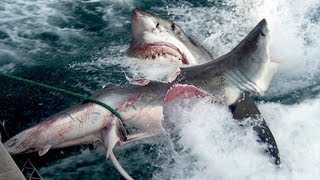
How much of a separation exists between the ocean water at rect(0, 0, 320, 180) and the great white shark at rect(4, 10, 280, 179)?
0.53ft

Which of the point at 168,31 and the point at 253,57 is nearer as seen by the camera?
the point at 253,57

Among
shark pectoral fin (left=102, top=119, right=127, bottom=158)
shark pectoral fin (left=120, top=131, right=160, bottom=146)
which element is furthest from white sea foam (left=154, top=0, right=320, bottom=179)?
shark pectoral fin (left=102, top=119, right=127, bottom=158)

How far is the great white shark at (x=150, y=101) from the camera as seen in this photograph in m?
2.86

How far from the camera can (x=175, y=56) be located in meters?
4.15

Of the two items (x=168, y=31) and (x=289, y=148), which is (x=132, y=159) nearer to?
(x=289, y=148)

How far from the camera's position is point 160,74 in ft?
13.2

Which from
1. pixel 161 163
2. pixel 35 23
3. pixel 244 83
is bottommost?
pixel 35 23

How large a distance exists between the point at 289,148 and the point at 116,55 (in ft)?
7.01

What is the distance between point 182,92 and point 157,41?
0.95 metres

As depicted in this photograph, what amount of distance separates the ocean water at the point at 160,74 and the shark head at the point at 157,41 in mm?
136

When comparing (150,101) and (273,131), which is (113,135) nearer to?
(150,101)

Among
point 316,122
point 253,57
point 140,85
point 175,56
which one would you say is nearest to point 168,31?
point 175,56

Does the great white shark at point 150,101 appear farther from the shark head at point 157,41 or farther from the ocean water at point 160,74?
the shark head at point 157,41

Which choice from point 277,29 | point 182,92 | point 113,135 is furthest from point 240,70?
point 277,29
